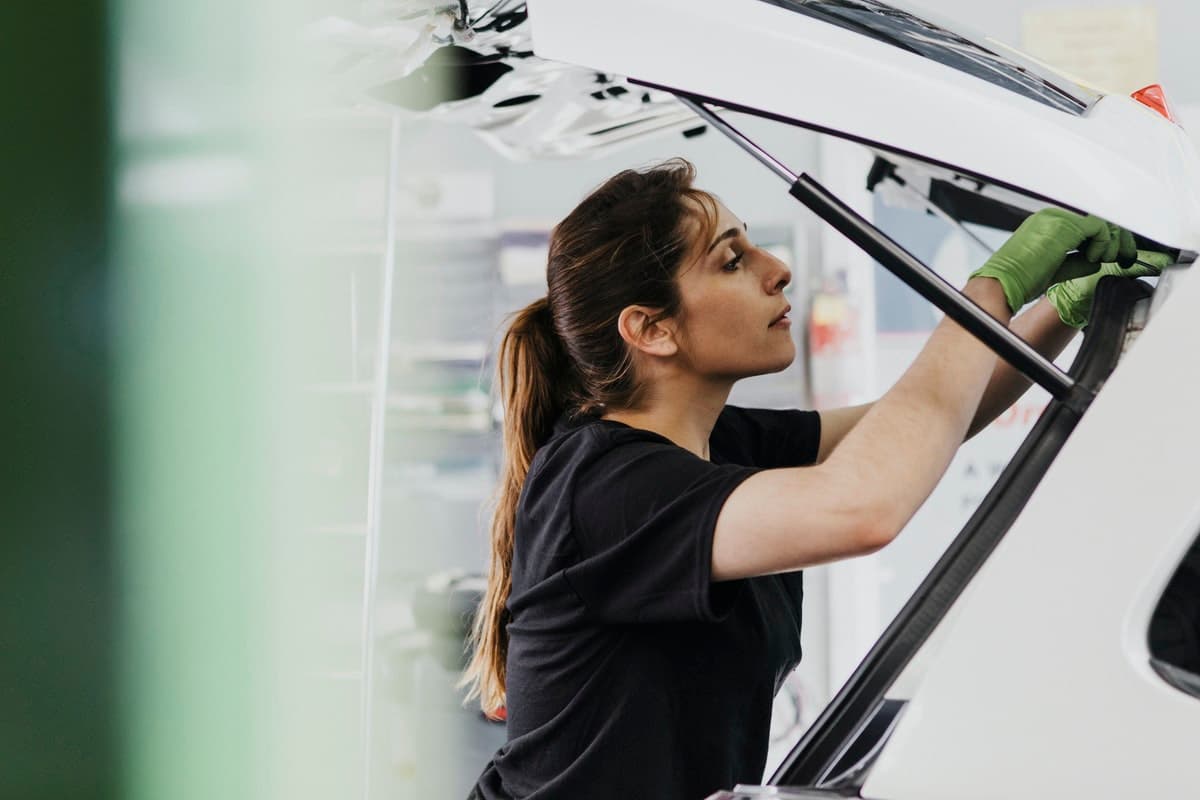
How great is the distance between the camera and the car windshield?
31.2 inches

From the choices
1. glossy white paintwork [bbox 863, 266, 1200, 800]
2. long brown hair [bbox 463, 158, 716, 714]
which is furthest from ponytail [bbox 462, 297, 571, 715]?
glossy white paintwork [bbox 863, 266, 1200, 800]

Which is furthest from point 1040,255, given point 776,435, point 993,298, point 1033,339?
point 776,435

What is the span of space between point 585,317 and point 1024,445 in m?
0.53

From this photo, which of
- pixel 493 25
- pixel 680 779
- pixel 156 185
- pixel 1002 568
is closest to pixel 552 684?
pixel 680 779

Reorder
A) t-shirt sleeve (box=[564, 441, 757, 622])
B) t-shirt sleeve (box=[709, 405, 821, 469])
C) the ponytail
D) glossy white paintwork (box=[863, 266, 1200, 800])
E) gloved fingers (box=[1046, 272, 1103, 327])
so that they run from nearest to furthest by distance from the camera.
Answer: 1. glossy white paintwork (box=[863, 266, 1200, 800])
2. t-shirt sleeve (box=[564, 441, 757, 622])
3. gloved fingers (box=[1046, 272, 1103, 327])
4. the ponytail
5. t-shirt sleeve (box=[709, 405, 821, 469])

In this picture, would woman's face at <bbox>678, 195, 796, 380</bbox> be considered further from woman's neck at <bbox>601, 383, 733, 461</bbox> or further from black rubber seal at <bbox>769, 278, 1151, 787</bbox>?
black rubber seal at <bbox>769, 278, 1151, 787</bbox>

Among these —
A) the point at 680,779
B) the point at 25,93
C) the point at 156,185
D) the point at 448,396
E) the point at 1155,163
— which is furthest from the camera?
the point at 448,396

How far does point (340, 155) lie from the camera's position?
3.30 m

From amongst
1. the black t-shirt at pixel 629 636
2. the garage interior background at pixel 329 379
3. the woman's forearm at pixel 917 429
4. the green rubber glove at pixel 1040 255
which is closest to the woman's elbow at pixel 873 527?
the woman's forearm at pixel 917 429

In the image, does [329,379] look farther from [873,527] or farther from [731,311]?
[873,527]

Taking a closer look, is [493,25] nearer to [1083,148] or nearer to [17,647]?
[1083,148]

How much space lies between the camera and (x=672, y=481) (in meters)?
0.93

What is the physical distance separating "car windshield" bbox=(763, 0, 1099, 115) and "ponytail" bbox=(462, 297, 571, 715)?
1.90 ft

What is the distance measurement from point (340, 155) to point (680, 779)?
8.58 feet
